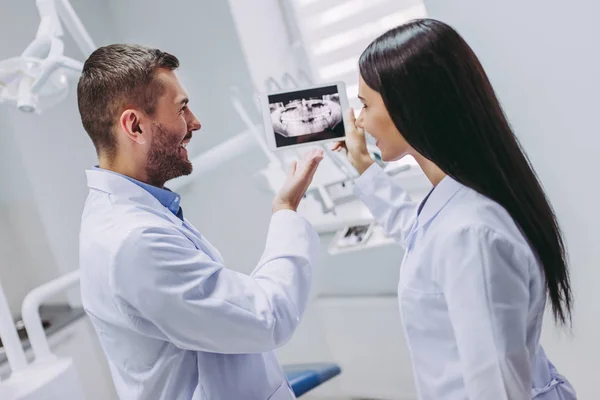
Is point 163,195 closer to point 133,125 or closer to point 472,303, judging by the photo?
point 133,125

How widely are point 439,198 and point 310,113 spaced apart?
0.53 metres

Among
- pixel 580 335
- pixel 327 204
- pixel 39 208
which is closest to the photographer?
pixel 580 335

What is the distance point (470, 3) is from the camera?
5.51 feet

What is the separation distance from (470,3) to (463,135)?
95 cm

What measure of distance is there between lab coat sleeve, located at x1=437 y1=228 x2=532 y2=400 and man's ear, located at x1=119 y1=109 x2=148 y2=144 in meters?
0.63

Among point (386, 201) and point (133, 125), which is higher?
point (133, 125)

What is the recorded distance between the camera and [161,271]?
0.93 metres

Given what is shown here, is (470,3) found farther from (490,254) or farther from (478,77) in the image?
(490,254)

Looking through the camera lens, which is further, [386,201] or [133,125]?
[386,201]

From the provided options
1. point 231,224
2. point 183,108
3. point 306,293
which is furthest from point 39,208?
point 306,293

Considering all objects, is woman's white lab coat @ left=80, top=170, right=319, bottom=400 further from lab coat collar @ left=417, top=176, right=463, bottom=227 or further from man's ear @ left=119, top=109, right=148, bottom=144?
lab coat collar @ left=417, top=176, right=463, bottom=227

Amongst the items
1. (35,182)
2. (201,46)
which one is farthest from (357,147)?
(35,182)

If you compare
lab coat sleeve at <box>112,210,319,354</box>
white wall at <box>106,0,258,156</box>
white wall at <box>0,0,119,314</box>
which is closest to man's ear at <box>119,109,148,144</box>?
lab coat sleeve at <box>112,210,319,354</box>

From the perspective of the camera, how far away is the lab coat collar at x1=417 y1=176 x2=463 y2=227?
3.21 ft
